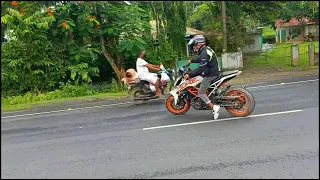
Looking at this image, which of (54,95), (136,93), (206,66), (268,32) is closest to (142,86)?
(136,93)

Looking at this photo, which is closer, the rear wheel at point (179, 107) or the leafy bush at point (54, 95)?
the rear wheel at point (179, 107)

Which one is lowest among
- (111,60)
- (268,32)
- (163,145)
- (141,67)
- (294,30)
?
(163,145)

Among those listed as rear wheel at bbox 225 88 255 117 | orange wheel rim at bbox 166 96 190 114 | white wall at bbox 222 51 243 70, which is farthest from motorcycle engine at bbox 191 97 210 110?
white wall at bbox 222 51 243 70

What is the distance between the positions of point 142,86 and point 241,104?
392 cm

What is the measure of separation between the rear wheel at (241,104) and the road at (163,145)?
0.59ft

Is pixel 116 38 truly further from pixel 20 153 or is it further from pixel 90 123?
pixel 20 153

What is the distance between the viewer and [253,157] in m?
4.92

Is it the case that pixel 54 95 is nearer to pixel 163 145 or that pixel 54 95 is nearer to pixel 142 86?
pixel 142 86

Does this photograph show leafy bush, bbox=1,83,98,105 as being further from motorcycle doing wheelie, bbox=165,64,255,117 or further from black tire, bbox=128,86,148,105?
motorcycle doing wheelie, bbox=165,64,255,117

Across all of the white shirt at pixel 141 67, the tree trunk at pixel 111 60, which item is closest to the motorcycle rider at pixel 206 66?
the white shirt at pixel 141 67

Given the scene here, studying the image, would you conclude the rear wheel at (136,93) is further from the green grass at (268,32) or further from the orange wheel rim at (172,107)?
the green grass at (268,32)

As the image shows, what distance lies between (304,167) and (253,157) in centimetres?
71

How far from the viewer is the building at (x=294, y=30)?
5138 cm

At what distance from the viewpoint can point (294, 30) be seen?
55.3 metres
